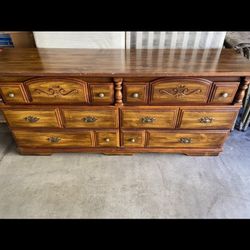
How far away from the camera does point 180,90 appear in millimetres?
1395

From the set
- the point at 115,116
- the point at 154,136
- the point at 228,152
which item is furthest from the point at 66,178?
the point at 228,152

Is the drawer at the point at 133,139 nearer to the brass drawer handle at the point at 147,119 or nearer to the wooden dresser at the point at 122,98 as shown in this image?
the wooden dresser at the point at 122,98

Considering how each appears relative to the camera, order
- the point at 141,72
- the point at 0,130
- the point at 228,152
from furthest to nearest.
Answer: the point at 0,130
the point at 228,152
the point at 141,72

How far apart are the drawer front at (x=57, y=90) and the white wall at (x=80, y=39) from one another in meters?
0.55

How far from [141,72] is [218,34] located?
0.93 meters

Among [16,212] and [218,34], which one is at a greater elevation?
[218,34]

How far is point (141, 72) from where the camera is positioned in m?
1.29

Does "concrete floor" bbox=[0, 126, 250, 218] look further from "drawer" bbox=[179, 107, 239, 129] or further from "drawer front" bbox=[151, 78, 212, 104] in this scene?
"drawer front" bbox=[151, 78, 212, 104]

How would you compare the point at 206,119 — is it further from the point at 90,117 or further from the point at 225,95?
the point at 90,117

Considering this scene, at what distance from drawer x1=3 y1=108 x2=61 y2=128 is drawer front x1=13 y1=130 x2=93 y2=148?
0.28ft

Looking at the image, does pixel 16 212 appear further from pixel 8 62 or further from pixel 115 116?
pixel 8 62

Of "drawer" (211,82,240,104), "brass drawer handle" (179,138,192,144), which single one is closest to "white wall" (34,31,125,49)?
"drawer" (211,82,240,104)

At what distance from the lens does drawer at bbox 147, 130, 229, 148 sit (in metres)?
1.62

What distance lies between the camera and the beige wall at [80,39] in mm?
1669
